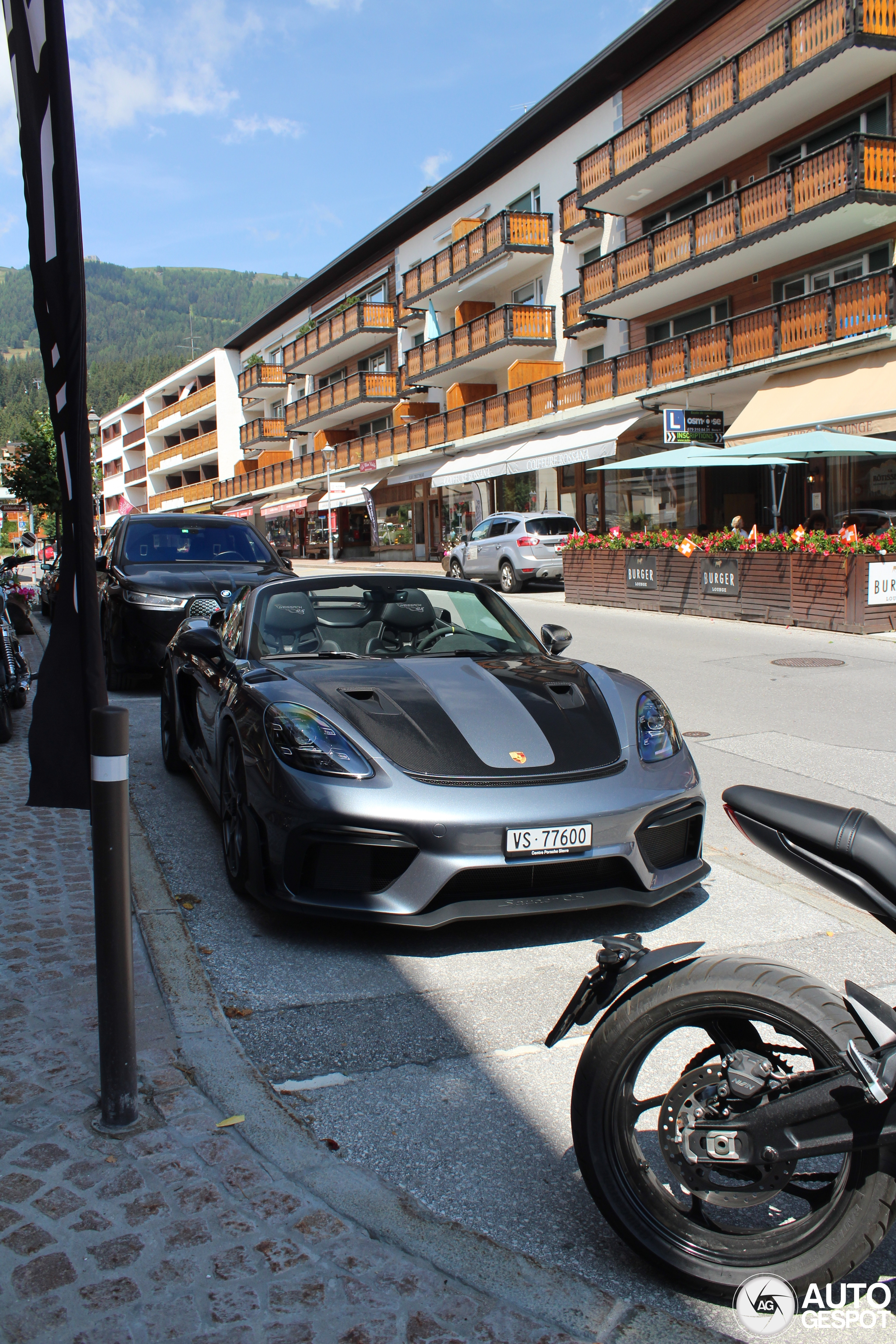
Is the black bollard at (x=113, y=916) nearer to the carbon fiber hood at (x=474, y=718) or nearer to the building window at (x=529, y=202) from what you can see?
the carbon fiber hood at (x=474, y=718)

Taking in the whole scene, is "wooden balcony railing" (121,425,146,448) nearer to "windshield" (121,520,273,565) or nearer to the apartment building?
the apartment building

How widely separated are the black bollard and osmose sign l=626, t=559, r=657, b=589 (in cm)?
1539

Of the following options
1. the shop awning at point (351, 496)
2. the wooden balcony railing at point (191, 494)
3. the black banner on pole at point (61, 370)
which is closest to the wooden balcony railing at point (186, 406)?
the wooden balcony railing at point (191, 494)

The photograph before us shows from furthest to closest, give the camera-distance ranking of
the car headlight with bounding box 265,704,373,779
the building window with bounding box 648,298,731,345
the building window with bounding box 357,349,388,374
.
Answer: the building window with bounding box 357,349,388,374 < the building window with bounding box 648,298,731,345 < the car headlight with bounding box 265,704,373,779

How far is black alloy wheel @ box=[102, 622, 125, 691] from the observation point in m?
9.66

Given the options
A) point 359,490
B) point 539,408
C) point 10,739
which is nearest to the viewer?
point 10,739

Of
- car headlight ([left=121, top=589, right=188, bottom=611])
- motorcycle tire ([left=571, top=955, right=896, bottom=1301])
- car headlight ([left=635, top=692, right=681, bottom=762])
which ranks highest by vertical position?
car headlight ([left=121, top=589, right=188, bottom=611])

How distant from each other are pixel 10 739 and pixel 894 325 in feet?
51.8

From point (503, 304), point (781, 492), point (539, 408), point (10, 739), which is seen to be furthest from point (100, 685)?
point (503, 304)

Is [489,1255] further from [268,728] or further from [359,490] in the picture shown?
[359,490]

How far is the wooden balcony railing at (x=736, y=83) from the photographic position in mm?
17688

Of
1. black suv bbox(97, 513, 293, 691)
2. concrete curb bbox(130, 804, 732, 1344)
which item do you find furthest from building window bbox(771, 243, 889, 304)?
concrete curb bbox(130, 804, 732, 1344)

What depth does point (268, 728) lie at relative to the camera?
12.8ft

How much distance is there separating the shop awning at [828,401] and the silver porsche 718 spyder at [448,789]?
575 inches
